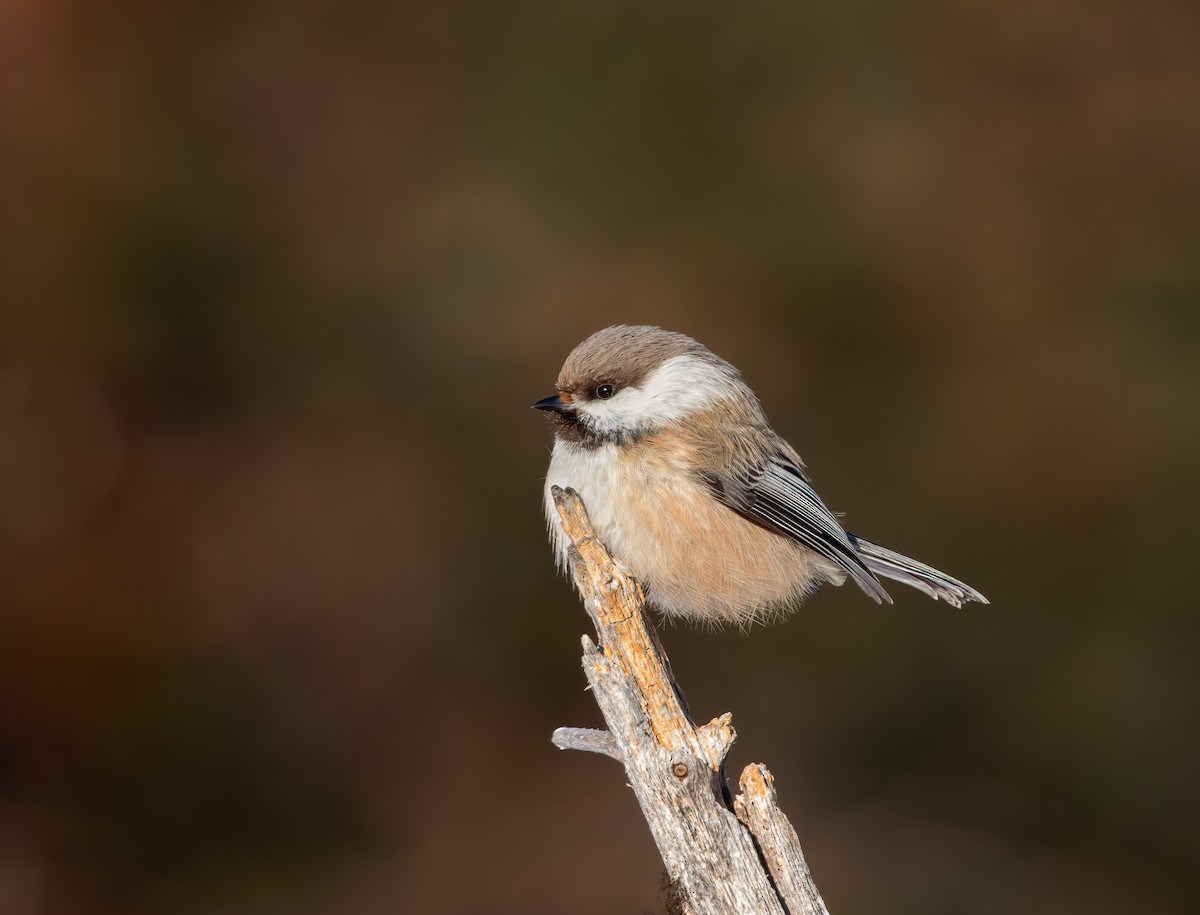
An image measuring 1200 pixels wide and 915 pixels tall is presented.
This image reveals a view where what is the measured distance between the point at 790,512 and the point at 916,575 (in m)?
0.64

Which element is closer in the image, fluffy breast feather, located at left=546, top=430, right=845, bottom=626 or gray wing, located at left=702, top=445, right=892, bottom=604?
fluffy breast feather, located at left=546, top=430, right=845, bottom=626

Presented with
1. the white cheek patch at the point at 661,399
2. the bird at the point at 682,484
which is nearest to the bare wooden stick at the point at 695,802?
the bird at the point at 682,484

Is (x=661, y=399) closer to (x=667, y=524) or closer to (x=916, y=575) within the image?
(x=667, y=524)

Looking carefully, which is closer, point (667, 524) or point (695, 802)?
point (695, 802)

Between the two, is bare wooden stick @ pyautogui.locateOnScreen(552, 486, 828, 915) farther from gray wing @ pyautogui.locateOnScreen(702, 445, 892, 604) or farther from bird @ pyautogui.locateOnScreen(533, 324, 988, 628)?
gray wing @ pyautogui.locateOnScreen(702, 445, 892, 604)

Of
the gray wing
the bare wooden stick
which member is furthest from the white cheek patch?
the bare wooden stick

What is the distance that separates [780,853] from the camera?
9.23ft

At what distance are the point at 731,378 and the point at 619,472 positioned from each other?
2.53 ft

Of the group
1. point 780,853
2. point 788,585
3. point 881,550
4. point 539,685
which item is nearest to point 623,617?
point 780,853

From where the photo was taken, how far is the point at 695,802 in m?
2.80

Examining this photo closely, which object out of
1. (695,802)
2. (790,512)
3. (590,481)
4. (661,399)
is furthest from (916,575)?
(695,802)

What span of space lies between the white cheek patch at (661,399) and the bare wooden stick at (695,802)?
998 millimetres

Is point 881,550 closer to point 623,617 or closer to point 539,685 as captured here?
point 623,617

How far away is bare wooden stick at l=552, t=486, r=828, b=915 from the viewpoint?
9.12ft
